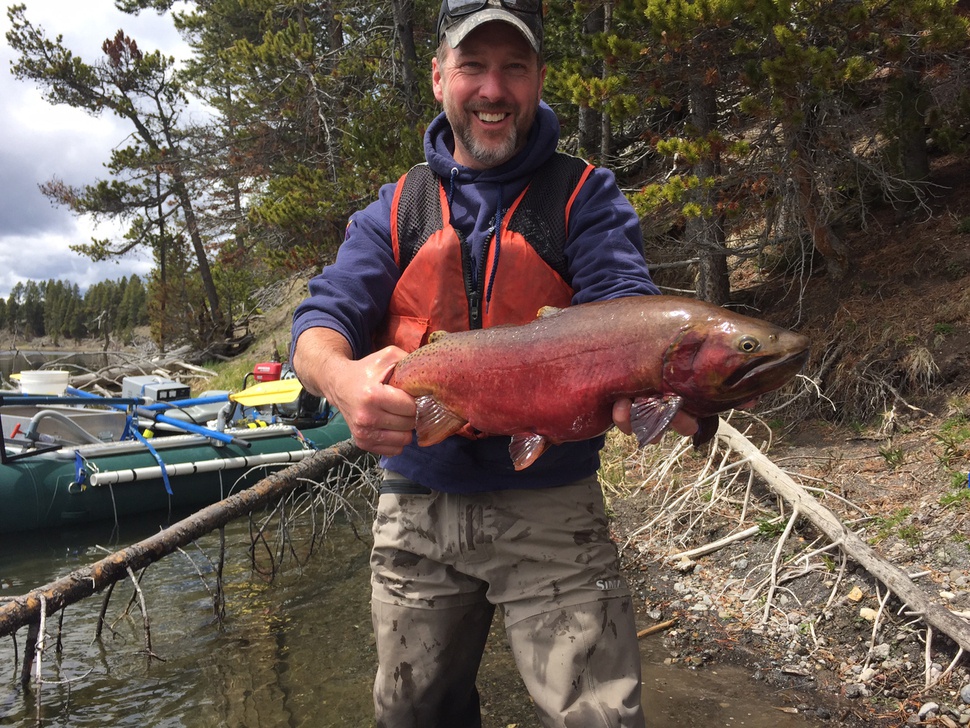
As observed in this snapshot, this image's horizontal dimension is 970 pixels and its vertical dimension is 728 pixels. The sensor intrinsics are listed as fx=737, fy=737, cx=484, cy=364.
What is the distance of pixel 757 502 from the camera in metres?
5.82

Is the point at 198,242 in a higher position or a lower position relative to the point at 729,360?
higher

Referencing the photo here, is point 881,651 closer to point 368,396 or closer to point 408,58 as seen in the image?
point 368,396

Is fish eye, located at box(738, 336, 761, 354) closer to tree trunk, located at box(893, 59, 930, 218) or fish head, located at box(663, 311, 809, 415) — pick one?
fish head, located at box(663, 311, 809, 415)

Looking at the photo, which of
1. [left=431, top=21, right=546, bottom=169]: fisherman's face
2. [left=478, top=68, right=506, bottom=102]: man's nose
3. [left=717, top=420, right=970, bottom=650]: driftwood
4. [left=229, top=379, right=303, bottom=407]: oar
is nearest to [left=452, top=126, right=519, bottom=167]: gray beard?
[left=431, top=21, right=546, bottom=169]: fisherman's face

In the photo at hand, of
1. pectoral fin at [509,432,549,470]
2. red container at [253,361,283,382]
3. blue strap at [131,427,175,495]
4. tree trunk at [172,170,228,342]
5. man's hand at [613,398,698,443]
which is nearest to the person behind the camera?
man's hand at [613,398,698,443]

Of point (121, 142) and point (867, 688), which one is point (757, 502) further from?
point (121, 142)

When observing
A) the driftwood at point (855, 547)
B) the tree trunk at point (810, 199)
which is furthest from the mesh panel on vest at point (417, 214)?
the tree trunk at point (810, 199)

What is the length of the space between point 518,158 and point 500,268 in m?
0.45

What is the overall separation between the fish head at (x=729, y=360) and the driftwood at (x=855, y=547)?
100 inches

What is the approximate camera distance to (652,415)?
6.74 feet

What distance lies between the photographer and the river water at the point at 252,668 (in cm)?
418

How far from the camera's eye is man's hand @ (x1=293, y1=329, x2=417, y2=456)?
2.11 metres

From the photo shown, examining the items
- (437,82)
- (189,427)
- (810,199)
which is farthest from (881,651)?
(189,427)

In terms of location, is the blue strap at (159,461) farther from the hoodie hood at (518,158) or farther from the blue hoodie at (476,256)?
the hoodie hood at (518,158)
